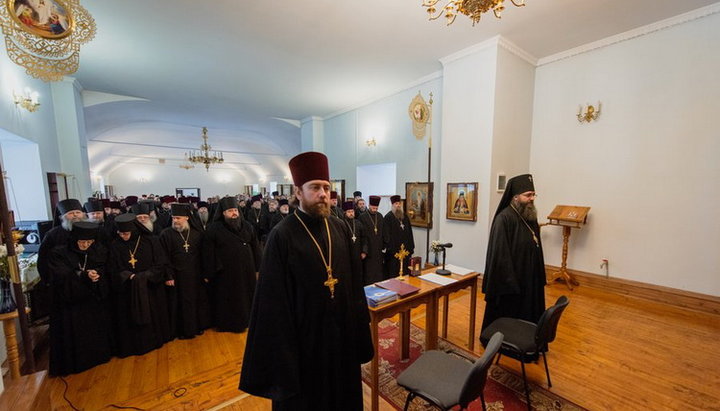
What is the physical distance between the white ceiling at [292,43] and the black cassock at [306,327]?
400cm

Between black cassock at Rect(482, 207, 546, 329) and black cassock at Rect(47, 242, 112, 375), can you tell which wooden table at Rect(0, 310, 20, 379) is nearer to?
black cassock at Rect(47, 242, 112, 375)

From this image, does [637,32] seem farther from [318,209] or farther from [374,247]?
[318,209]

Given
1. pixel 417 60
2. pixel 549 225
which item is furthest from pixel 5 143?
pixel 549 225

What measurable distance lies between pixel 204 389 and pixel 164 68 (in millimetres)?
6701

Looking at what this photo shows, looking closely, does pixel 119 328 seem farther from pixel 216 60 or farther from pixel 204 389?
pixel 216 60

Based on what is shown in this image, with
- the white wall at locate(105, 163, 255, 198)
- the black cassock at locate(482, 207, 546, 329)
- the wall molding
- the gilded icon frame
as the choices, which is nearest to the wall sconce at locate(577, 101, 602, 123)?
the wall molding

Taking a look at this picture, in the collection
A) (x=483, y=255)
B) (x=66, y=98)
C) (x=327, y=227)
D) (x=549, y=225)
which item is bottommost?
(x=483, y=255)

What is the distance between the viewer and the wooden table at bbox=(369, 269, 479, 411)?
2.28 metres

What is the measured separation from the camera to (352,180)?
9383 millimetres

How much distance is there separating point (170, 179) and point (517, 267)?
2444 cm

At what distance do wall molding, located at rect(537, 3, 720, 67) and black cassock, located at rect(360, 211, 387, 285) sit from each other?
197 inches

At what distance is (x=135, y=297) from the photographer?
329 cm

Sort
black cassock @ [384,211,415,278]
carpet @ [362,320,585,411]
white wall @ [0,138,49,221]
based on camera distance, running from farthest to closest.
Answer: black cassock @ [384,211,415,278]
white wall @ [0,138,49,221]
carpet @ [362,320,585,411]

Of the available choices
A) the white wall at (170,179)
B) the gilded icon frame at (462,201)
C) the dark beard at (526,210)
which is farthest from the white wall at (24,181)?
the white wall at (170,179)
